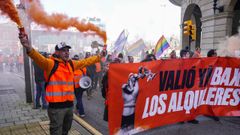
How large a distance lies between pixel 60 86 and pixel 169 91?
98.0 inches

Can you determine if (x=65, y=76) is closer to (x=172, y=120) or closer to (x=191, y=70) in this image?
(x=172, y=120)

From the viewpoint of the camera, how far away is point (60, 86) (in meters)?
3.89

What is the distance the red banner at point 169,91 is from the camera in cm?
456

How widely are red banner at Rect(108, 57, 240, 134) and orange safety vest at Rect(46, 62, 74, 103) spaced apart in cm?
82

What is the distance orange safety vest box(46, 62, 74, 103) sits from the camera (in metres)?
3.85

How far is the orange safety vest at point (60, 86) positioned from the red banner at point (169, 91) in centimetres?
82

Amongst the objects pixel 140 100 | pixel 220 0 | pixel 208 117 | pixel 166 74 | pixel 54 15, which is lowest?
pixel 208 117

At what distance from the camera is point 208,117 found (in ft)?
21.4

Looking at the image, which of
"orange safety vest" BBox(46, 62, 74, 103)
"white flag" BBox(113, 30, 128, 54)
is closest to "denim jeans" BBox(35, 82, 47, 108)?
"orange safety vest" BBox(46, 62, 74, 103)

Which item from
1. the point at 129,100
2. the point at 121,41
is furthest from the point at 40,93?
the point at 121,41

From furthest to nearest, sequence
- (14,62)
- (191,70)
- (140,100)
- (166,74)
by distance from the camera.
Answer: (14,62) → (191,70) → (166,74) → (140,100)

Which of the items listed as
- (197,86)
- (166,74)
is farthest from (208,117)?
(166,74)

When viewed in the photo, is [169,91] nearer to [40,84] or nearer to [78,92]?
[78,92]

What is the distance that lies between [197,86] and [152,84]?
136 centimetres
